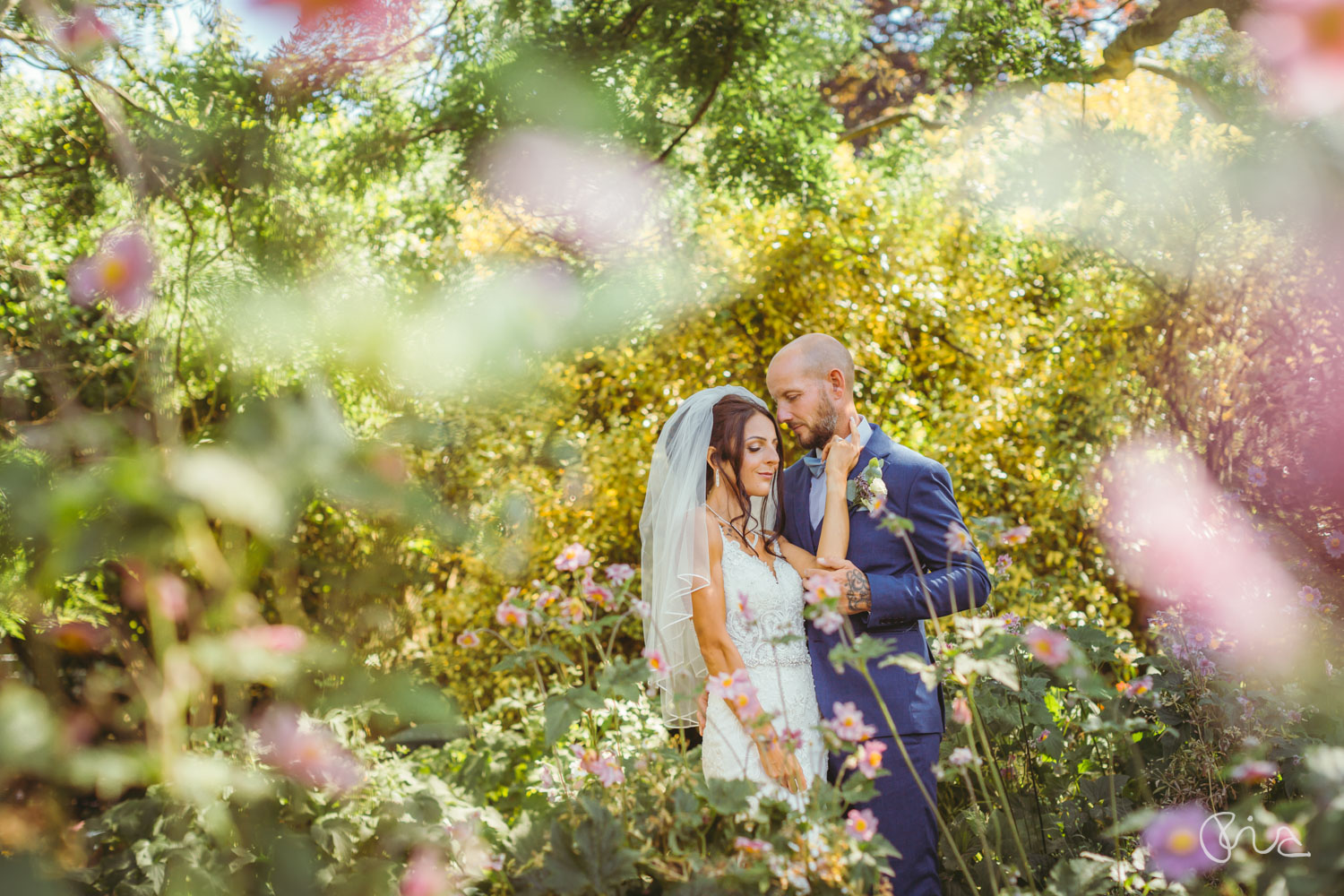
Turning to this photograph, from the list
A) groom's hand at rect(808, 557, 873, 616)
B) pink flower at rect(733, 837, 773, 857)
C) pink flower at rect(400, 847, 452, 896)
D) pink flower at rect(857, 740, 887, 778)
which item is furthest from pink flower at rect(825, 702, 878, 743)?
pink flower at rect(400, 847, 452, 896)

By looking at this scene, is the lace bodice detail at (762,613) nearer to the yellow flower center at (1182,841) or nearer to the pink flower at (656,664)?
the pink flower at (656,664)

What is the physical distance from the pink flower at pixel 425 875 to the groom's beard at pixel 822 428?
157cm

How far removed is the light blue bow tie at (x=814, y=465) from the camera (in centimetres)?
265

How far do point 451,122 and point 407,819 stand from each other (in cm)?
256

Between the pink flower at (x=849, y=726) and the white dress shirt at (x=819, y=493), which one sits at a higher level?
the white dress shirt at (x=819, y=493)

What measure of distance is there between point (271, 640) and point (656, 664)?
198cm

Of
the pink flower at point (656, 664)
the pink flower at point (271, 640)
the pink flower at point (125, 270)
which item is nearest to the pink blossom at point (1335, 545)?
the pink flower at point (656, 664)

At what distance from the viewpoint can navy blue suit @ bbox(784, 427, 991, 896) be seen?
7.18ft

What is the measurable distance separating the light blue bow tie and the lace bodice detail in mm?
412

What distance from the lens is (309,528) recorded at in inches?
175

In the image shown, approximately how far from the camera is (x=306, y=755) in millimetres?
2930

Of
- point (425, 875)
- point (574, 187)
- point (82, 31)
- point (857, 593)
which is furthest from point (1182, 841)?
point (82, 31)

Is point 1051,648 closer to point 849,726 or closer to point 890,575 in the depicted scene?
point 849,726

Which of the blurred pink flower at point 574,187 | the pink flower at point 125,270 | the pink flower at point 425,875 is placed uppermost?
the blurred pink flower at point 574,187
